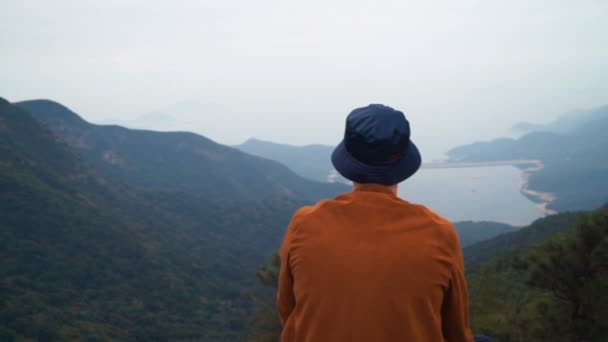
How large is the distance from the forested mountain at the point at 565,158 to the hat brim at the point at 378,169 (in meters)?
68.2

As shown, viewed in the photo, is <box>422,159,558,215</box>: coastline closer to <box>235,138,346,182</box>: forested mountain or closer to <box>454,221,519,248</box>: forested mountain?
<box>454,221,519,248</box>: forested mountain

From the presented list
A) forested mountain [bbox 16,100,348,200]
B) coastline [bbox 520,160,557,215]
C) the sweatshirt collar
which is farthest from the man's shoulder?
forested mountain [bbox 16,100,348,200]

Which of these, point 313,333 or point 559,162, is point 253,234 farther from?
point 559,162

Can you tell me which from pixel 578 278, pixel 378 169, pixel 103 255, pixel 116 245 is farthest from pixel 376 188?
pixel 116 245

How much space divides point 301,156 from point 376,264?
144593 mm

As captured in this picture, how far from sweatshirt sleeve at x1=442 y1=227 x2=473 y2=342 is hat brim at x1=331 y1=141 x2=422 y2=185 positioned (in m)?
0.27

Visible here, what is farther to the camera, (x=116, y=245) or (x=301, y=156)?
(x=301, y=156)

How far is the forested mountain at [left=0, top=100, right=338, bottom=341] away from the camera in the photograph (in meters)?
24.2

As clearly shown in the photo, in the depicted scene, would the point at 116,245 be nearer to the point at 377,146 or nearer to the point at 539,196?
the point at 377,146

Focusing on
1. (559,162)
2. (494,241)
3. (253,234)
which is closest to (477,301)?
(494,241)

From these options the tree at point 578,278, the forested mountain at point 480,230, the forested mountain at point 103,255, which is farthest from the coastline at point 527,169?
the tree at point 578,278

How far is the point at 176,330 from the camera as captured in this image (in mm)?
26562

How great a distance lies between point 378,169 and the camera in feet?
4.66

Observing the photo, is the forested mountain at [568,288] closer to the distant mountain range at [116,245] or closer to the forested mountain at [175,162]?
the distant mountain range at [116,245]
